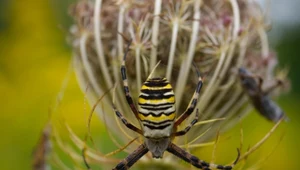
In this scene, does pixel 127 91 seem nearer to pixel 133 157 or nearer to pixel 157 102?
pixel 157 102

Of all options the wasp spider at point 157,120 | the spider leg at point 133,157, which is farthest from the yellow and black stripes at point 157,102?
the spider leg at point 133,157

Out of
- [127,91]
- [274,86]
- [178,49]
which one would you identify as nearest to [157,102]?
[127,91]

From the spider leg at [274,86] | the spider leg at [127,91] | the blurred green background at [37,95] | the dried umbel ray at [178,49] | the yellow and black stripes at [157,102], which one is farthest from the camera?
the blurred green background at [37,95]

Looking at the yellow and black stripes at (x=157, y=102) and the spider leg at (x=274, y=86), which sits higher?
the yellow and black stripes at (x=157, y=102)

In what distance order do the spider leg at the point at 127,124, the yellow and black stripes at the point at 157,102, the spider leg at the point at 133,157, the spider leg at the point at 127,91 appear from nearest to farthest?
the yellow and black stripes at the point at 157,102 → the spider leg at the point at 127,91 → the spider leg at the point at 127,124 → the spider leg at the point at 133,157

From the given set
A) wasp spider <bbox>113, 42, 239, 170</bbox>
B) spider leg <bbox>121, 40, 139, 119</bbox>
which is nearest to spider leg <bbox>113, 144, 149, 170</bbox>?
wasp spider <bbox>113, 42, 239, 170</bbox>

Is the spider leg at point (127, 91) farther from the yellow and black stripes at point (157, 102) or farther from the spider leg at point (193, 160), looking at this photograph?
the spider leg at point (193, 160)

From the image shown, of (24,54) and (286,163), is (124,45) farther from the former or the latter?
(24,54)
